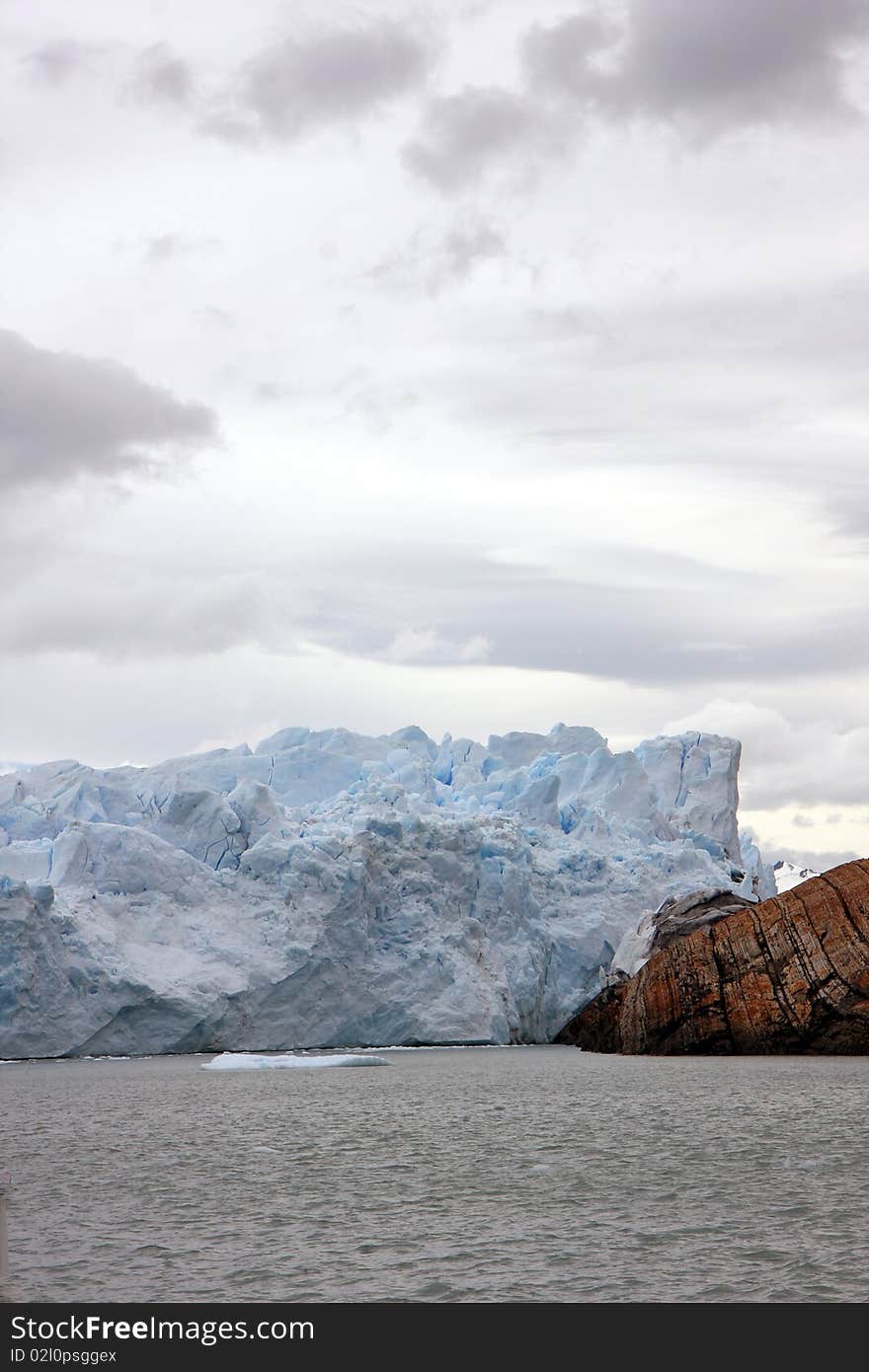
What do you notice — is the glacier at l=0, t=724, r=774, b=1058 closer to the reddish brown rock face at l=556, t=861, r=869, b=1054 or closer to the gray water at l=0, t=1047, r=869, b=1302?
the reddish brown rock face at l=556, t=861, r=869, b=1054

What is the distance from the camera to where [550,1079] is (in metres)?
36.5

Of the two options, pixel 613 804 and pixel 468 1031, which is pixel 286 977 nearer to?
pixel 468 1031

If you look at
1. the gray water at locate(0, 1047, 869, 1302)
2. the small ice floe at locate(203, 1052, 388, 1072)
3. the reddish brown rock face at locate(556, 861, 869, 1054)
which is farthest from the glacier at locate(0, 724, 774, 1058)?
the gray water at locate(0, 1047, 869, 1302)

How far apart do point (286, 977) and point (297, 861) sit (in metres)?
3.75

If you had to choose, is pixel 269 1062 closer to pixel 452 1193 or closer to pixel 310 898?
pixel 310 898

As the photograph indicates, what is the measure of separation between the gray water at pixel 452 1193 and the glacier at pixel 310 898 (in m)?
12.5

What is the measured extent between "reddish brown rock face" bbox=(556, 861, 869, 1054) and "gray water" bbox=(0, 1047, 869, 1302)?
4691mm

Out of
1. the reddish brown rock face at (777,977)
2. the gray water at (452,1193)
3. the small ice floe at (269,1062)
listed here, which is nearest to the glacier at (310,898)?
the small ice floe at (269,1062)

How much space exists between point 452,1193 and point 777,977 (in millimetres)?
23067

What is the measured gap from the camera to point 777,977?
1519 inches

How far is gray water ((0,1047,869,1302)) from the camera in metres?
12.2

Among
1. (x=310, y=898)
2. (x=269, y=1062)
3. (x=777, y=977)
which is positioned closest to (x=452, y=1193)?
(x=777, y=977)

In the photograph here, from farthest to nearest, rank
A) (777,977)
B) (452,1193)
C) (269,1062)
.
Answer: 1. (269,1062)
2. (777,977)
3. (452,1193)

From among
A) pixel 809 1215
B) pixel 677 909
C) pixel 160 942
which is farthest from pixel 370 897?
pixel 809 1215
